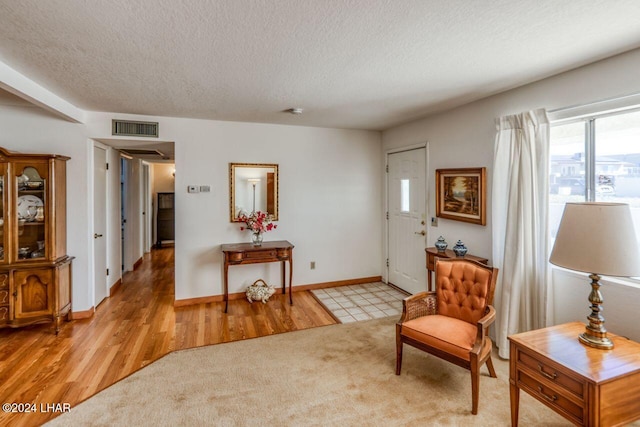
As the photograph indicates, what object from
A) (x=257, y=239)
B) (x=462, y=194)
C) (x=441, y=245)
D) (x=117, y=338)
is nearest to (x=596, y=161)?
(x=462, y=194)

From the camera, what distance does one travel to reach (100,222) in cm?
411

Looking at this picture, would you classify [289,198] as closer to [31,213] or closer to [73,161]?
[73,161]

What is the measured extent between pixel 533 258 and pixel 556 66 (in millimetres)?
1511

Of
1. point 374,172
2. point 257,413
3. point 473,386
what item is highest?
point 374,172

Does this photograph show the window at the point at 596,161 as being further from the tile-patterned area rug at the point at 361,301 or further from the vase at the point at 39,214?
the vase at the point at 39,214

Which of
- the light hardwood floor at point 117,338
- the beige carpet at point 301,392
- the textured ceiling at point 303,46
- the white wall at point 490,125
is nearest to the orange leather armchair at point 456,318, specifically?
the beige carpet at point 301,392

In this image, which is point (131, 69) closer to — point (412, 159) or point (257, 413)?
point (257, 413)

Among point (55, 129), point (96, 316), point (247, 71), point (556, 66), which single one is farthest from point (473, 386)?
point (55, 129)

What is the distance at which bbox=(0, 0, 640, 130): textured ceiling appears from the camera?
1643mm

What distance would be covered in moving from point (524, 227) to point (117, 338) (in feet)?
13.0

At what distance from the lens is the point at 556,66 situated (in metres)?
2.38

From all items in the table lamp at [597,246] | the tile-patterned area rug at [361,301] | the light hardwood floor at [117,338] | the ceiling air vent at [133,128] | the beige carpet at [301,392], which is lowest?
the beige carpet at [301,392]

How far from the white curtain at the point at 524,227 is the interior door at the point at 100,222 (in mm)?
4505

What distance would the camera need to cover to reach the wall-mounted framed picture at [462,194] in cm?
319
